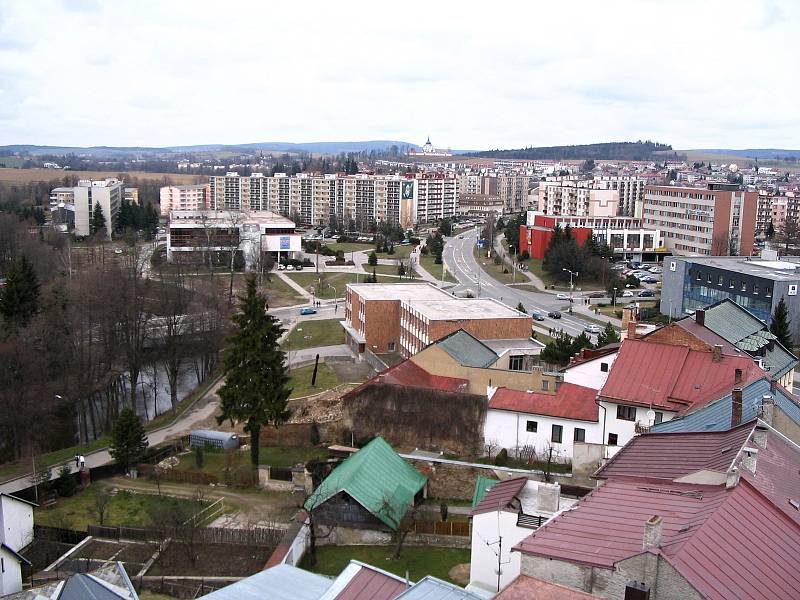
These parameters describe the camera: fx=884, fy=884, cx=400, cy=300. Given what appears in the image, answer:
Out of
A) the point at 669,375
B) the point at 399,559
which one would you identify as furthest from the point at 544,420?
the point at 399,559

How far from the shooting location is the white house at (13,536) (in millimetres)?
24016

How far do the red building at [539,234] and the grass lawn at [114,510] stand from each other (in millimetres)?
61900

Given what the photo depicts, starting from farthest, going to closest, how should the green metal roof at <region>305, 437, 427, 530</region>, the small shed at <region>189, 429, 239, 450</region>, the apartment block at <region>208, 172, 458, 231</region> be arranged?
the apartment block at <region>208, 172, 458, 231</region>
the small shed at <region>189, 429, 239, 450</region>
the green metal roof at <region>305, 437, 427, 530</region>

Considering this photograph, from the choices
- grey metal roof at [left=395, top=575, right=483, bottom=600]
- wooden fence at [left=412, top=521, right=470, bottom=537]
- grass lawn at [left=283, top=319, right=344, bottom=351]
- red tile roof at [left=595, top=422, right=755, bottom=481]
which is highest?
red tile roof at [left=595, top=422, right=755, bottom=481]

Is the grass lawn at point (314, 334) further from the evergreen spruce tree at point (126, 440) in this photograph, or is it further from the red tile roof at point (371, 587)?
the red tile roof at point (371, 587)

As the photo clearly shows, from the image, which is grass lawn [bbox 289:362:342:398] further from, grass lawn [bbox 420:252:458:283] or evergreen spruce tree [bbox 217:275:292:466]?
grass lawn [bbox 420:252:458:283]

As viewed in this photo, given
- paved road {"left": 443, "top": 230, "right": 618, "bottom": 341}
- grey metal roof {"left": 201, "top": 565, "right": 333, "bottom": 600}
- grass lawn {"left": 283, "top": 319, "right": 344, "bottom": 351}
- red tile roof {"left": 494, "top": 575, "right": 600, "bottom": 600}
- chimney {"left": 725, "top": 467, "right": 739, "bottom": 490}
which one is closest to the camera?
red tile roof {"left": 494, "top": 575, "right": 600, "bottom": 600}

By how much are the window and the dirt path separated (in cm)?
1100

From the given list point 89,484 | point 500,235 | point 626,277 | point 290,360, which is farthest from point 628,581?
point 500,235

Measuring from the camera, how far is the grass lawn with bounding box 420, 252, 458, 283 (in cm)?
8209

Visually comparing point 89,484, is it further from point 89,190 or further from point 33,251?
point 89,190

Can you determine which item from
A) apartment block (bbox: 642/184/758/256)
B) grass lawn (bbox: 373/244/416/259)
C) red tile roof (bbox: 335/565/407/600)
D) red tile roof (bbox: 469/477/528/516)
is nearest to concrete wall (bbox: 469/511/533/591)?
red tile roof (bbox: 469/477/528/516)

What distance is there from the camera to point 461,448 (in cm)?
3225

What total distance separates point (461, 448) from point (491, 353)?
729 cm
